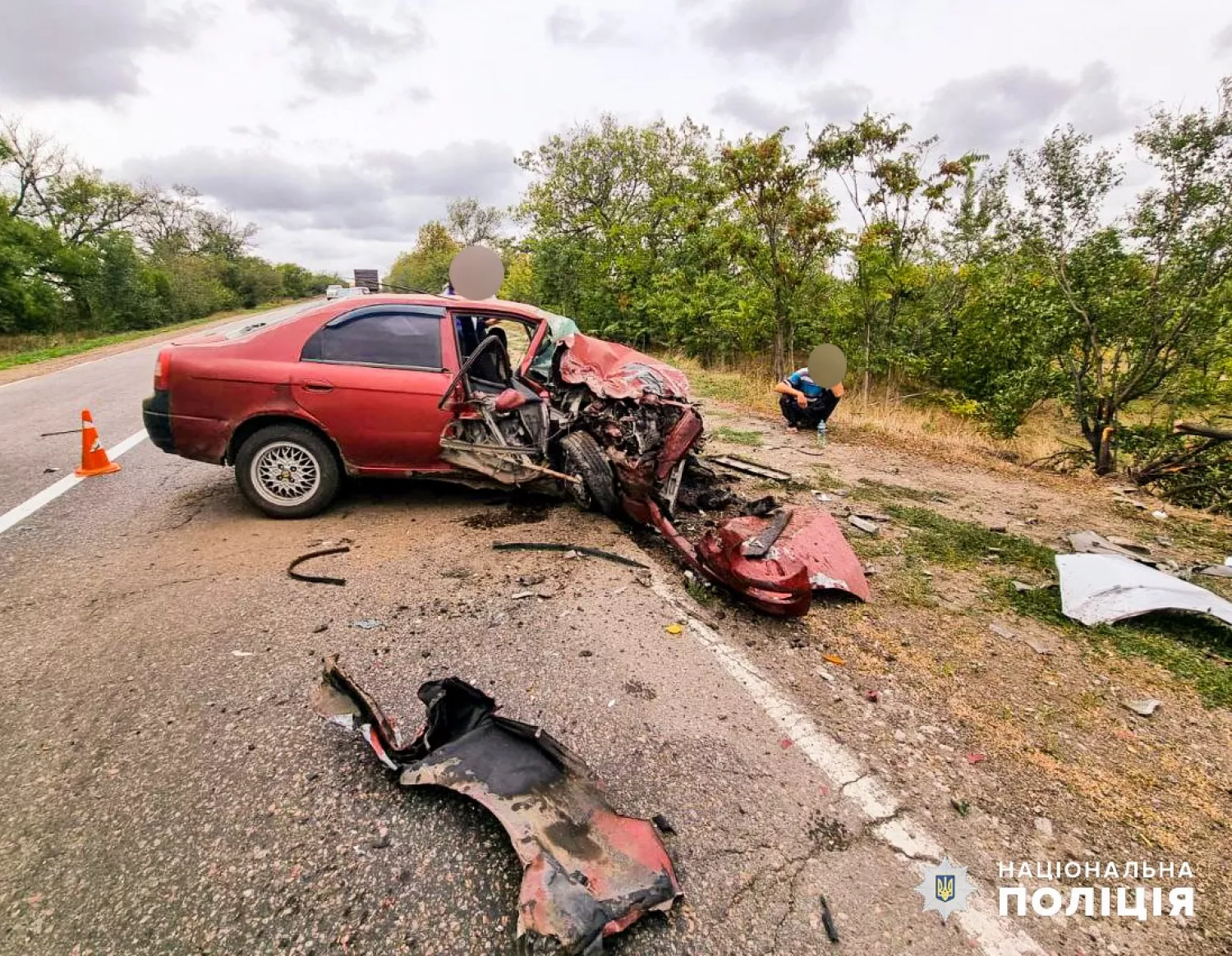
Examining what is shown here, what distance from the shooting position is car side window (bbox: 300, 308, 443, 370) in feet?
12.5

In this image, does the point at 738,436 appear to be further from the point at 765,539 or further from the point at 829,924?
the point at 829,924

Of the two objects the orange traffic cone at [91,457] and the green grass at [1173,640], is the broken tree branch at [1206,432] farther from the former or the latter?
the orange traffic cone at [91,457]

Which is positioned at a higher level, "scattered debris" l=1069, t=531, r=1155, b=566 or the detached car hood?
the detached car hood

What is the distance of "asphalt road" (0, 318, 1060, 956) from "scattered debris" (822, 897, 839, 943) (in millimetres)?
26

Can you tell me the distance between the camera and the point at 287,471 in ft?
12.6

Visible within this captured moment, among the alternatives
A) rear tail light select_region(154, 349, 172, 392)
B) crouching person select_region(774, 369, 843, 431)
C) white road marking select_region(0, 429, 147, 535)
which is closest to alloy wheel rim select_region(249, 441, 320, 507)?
rear tail light select_region(154, 349, 172, 392)

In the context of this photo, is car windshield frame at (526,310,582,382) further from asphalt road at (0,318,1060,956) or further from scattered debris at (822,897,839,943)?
scattered debris at (822,897,839,943)

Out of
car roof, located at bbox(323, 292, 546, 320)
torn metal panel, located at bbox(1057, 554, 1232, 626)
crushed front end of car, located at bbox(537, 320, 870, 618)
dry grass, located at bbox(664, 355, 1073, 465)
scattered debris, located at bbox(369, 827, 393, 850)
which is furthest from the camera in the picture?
dry grass, located at bbox(664, 355, 1073, 465)

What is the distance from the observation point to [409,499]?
14.3 ft

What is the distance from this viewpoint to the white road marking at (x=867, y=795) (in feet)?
4.99

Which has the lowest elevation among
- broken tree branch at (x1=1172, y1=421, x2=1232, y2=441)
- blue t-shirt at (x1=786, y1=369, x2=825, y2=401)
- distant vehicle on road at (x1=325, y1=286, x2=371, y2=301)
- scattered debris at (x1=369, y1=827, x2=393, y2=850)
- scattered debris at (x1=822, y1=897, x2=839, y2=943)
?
scattered debris at (x1=822, y1=897, x2=839, y2=943)

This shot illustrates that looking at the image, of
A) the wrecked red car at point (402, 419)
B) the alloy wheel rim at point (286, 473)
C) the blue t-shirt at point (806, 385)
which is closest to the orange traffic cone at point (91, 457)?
the wrecked red car at point (402, 419)

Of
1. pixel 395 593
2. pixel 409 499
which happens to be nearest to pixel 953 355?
pixel 409 499

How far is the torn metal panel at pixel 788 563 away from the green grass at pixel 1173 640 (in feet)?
3.27
